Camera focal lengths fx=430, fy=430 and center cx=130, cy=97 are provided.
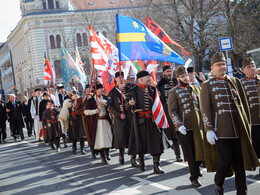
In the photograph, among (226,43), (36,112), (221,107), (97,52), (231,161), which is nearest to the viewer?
(231,161)

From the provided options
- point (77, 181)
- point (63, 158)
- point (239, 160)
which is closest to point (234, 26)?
point (63, 158)

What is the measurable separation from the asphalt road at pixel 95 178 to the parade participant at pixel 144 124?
485 millimetres

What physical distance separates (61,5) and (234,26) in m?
41.3

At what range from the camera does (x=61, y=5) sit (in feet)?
201

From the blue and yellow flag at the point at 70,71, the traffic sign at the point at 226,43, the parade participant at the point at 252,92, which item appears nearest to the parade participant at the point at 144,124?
the parade participant at the point at 252,92

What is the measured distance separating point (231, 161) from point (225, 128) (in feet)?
1.48

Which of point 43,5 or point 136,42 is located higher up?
point 43,5

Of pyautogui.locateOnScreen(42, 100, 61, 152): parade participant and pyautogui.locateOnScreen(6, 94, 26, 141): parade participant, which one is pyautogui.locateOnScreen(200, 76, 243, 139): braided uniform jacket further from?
pyautogui.locateOnScreen(6, 94, 26, 141): parade participant

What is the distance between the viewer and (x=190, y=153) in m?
7.16

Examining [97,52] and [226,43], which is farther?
[226,43]

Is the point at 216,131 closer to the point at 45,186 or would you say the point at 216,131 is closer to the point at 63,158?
the point at 45,186

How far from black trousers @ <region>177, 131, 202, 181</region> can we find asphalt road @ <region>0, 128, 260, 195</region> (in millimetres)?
232

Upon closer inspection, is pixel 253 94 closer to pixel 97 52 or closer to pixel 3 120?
pixel 97 52

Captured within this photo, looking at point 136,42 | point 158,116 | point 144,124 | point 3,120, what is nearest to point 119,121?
point 144,124
